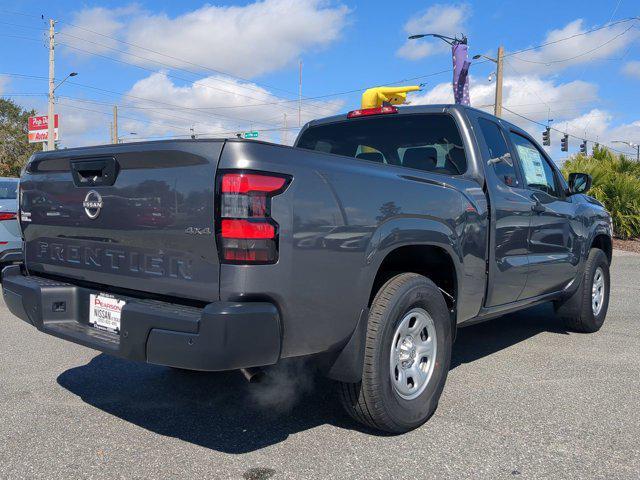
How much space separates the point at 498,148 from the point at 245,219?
2.64 m

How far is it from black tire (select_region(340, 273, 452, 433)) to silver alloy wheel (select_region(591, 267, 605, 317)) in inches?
125

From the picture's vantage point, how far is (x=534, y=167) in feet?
16.5

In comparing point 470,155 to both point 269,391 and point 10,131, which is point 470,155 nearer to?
point 269,391

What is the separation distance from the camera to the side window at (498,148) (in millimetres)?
4375

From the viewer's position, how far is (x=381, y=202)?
309 cm

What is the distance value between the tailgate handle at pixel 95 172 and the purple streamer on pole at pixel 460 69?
1695cm

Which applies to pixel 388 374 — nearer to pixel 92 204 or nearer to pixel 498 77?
pixel 92 204

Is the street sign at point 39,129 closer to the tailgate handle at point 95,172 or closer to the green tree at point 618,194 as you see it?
the green tree at point 618,194

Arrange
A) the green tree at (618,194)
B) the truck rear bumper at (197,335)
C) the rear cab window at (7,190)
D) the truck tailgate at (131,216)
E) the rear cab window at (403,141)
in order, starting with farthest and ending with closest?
1. the green tree at (618,194)
2. the rear cab window at (7,190)
3. the rear cab window at (403,141)
4. the truck tailgate at (131,216)
5. the truck rear bumper at (197,335)

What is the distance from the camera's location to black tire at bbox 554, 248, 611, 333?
5.69 metres

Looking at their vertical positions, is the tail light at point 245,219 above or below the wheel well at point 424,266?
above

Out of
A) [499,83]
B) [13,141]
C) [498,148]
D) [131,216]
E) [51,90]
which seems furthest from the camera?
[13,141]

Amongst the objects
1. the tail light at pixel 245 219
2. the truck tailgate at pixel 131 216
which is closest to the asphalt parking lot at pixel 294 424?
the truck tailgate at pixel 131 216

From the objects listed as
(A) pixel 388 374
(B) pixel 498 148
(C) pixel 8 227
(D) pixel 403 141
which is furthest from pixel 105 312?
(C) pixel 8 227
